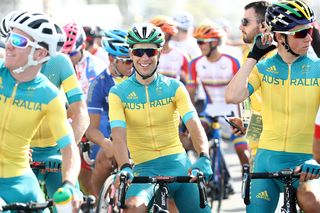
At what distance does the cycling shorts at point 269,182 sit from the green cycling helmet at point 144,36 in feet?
4.62

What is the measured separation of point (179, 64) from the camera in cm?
1759

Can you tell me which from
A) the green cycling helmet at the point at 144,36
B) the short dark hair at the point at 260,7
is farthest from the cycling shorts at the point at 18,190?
the short dark hair at the point at 260,7

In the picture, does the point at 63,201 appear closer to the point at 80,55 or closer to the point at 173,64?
the point at 80,55

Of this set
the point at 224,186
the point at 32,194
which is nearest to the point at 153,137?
the point at 32,194

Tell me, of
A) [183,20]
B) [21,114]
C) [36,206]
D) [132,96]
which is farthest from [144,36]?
[183,20]

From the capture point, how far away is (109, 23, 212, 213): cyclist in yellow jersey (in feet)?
31.4

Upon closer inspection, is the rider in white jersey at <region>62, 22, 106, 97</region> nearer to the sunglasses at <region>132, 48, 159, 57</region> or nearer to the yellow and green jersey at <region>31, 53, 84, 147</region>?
the yellow and green jersey at <region>31, 53, 84, 147</region>

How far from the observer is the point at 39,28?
8.14 m

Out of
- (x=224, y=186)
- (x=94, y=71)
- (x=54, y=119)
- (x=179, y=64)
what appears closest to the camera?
(x=54, y=119)

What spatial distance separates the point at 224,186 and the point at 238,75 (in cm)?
652

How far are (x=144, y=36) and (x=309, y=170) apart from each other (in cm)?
217

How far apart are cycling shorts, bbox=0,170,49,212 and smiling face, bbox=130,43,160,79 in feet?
6.59

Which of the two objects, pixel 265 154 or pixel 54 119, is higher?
pixel 54 119

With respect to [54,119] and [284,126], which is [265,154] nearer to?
[284,126]
